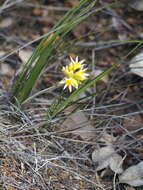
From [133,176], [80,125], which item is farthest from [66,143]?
[133,176]

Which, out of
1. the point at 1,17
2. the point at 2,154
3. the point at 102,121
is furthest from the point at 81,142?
the point at 1,17

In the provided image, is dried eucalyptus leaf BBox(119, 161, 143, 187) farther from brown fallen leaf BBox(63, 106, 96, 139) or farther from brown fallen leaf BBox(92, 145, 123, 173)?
brown fallen leaf BBox(63, 106, 96, 139)

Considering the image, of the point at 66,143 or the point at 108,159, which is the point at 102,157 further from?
the point at 66,143

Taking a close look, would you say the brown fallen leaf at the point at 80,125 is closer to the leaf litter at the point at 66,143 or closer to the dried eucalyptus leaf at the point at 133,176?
the leaf litter at the point at 66,143

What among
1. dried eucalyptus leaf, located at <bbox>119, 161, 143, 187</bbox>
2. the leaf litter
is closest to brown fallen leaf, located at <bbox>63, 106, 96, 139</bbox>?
the leaf litter

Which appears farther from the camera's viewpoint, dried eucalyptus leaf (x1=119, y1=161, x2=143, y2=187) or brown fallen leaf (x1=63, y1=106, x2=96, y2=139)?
brown fallen leaf (x1=63, y1=106, x2=96, y2=139)

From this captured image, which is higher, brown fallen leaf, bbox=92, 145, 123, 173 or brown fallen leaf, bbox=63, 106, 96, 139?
brown fallen leaf, bbox=63, 106, 96, 139

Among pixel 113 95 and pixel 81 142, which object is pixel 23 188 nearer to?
pixel 81 142

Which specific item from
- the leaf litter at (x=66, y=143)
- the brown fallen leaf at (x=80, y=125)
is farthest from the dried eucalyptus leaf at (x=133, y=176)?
the brown fallen leaf at (x=80, y=125)

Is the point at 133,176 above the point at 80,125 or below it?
below
